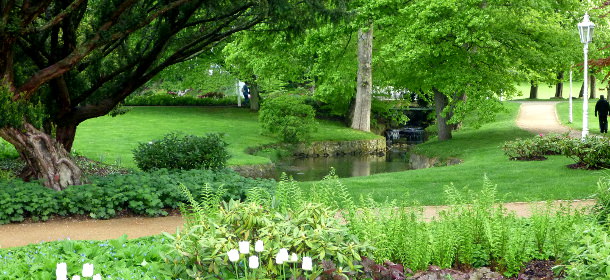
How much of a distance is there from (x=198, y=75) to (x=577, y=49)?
737 inches

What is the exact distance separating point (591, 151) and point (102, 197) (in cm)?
1027

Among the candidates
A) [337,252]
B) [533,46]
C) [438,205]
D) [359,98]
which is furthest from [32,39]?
[359,98]

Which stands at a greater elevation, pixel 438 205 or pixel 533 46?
pixel 533 46

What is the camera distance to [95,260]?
6.01 meters

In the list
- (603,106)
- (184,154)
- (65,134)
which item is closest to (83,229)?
(65,134)

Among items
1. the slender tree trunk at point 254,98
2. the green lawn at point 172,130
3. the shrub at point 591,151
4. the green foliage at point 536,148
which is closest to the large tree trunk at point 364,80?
the green lawn at point 172,130

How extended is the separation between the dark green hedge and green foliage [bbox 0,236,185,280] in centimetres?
249

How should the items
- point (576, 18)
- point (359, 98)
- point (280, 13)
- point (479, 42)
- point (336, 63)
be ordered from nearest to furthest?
point (280, 13) < point (479, 42) < point (576, 18) < point (336, 63) < point (359, 98)

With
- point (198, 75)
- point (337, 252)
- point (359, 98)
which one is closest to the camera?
point (337, 252)

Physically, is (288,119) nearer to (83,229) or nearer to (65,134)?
(65,134)

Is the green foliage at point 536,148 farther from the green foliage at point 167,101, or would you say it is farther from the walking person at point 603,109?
the green foliage at point 167,101

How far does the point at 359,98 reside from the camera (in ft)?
94.1

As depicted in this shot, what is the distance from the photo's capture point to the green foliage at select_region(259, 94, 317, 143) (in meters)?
25.9

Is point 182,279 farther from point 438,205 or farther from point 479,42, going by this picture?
point 479,42
